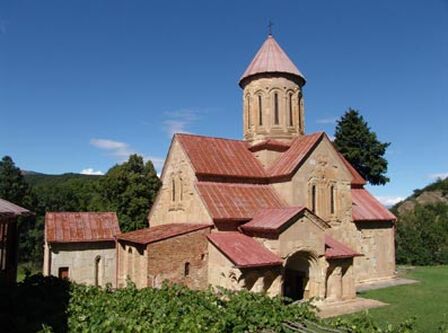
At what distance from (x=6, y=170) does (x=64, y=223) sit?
69.7ft

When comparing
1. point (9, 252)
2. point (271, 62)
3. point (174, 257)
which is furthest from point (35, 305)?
point (271, 62)

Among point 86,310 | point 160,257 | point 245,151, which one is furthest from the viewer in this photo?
point 245,151

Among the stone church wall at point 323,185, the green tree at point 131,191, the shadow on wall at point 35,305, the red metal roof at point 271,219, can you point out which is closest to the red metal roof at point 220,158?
the stone church wall at point 323,185

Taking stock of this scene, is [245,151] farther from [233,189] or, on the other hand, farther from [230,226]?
[230,226]

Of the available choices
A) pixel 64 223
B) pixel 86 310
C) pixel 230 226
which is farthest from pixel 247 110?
pixel 86 310

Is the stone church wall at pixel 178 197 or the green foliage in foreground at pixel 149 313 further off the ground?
the stone church wall at pixel 178 197

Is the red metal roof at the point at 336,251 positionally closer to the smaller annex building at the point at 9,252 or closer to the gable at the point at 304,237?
the gable at the point at 304,237

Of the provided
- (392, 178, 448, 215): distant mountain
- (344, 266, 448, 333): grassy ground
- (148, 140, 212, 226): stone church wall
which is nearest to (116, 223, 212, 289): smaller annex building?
(148, 140, 212, 226): stone church wall

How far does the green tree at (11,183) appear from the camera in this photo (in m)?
36.5

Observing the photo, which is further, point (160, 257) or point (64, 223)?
point (64, 223)

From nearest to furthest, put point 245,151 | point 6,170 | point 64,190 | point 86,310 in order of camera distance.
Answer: point 86,310 → point 245,151 → point 6,170 → point 64,190

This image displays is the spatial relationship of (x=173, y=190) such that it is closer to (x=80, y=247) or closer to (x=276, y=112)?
(x=80, y=247)

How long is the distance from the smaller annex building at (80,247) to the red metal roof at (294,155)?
8789 millimetres

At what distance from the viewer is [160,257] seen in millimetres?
14148
